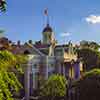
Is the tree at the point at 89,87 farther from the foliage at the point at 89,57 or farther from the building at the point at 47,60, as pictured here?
the foliage at the point at 89,57

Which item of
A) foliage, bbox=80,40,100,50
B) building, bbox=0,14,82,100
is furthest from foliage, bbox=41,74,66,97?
foliage, bbox=80,40,100,50

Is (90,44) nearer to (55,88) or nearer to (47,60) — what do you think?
(47,60)

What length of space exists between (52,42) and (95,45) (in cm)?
1425

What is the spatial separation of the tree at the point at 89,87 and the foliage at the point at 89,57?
23146 millimetres

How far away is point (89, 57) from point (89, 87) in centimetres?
2734

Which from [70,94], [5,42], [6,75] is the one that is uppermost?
[5,42]

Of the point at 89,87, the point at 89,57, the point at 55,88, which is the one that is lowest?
the point at 55,88

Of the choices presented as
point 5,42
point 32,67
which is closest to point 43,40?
point 32,67

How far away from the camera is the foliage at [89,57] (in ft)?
179

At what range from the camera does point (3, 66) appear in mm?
7223

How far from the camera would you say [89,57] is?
5616 cm

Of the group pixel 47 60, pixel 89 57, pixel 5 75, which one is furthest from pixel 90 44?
pixel 5 75

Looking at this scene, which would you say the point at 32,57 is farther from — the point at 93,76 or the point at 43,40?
the point at 93,76

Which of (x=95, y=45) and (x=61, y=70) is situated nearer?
(x=61, y=70)
